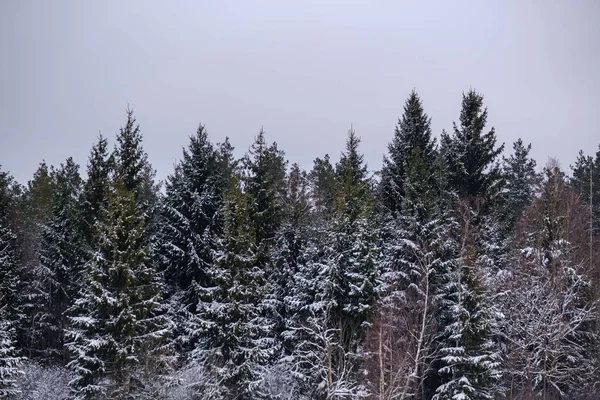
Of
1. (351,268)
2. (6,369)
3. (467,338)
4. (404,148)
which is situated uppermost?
(404,148)

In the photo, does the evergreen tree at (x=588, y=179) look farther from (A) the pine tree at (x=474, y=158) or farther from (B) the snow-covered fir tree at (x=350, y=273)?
(B) the snow-covered fir tree at (x=350, y=273)

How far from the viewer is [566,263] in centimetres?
3100

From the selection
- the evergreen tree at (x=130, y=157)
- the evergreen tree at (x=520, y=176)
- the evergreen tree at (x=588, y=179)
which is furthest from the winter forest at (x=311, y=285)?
the evergreen tree at (x=520, y=176)

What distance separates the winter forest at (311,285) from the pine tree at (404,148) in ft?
0.43

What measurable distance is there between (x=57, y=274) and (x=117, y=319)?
1152 centimetres

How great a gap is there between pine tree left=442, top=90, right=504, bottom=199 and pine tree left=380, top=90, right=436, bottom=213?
5.74 ft

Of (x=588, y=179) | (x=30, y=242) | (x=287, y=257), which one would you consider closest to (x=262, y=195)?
(x=287, y=257)

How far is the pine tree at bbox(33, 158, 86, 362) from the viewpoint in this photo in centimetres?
3447

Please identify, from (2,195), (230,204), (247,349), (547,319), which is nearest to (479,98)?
(547,319)

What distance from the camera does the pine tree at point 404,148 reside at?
36.9m

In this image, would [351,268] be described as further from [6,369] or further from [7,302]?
[7,302]

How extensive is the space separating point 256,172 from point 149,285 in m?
11.1

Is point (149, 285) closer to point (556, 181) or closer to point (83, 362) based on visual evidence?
point (83, 362)

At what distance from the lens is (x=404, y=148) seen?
38.0 metres
